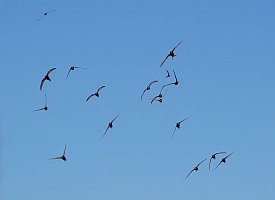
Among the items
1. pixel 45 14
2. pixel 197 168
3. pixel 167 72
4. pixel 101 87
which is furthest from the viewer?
pixel 197 168

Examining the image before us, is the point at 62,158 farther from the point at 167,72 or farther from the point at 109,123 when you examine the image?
the point at 167,72

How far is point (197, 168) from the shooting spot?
320 ft

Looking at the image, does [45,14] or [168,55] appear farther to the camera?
[168,55]

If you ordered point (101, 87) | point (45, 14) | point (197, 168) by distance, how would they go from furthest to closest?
point (197, 168), point (101, 87), point (45, 14)

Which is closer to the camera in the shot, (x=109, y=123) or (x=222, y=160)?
(x=109, y=123)

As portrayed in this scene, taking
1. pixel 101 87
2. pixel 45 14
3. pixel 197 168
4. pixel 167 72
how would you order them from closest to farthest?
pixel 45 14 → pixel 167 72 → pixel 101 87 → pixel 197 168

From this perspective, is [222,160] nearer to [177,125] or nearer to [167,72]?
[177,125]

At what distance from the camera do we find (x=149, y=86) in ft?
308

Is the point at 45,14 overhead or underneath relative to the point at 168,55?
underneath

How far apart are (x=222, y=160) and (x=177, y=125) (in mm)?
7010

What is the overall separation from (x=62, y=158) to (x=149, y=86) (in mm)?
13083

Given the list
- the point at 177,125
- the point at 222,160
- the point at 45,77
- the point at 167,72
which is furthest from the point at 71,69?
the point at 222,160

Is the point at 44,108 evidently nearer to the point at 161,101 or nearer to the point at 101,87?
the point at 101,87

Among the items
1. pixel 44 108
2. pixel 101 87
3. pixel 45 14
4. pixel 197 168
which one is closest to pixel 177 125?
pixel 197 168
